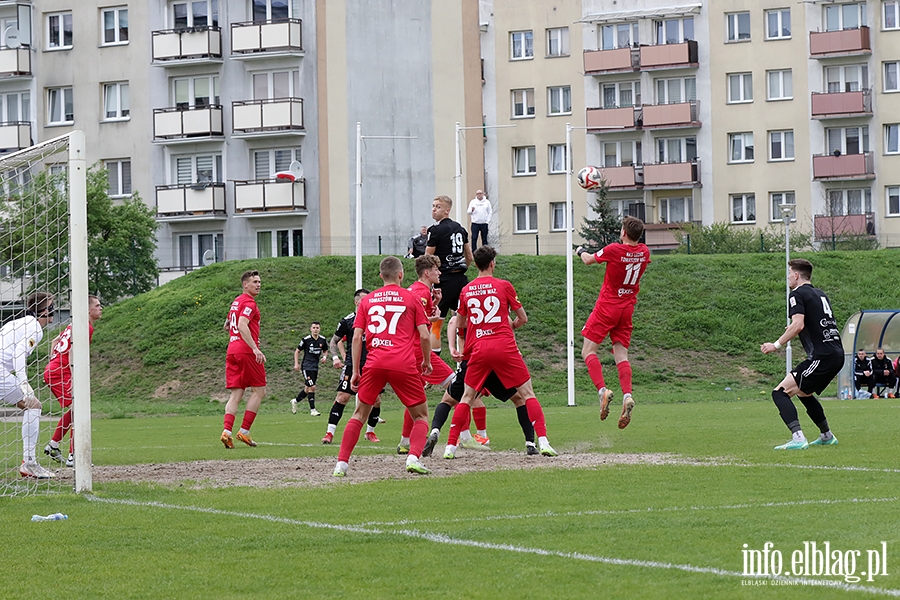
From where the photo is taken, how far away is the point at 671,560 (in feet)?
25.1

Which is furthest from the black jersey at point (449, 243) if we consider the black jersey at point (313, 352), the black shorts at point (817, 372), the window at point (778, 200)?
the window at point (778, 200)

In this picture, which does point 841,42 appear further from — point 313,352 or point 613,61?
point 313,352

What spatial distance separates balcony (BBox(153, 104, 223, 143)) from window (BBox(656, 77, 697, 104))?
78.8 feet

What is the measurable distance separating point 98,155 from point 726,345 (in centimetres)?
3209

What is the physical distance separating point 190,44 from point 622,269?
147 ft

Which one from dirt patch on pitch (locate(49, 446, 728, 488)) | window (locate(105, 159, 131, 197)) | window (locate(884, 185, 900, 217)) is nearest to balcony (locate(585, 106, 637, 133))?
window (locate(884, 185, 900, 217))

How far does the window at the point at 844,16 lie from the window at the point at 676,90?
723cm

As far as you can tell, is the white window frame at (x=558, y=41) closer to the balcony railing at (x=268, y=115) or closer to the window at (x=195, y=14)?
the balcony railing at (x=268, y=115)

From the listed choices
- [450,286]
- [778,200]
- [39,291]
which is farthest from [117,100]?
[39,291]

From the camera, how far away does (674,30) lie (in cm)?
6750

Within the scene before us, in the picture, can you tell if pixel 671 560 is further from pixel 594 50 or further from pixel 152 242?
pixel 594 50

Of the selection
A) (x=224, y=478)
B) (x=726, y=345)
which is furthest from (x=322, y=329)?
(x=224, y=478)

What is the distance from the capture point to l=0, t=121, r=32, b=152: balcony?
59.7 meters

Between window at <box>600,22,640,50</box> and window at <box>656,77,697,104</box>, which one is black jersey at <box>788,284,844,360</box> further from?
window at <box>600,22,640,50</box>
